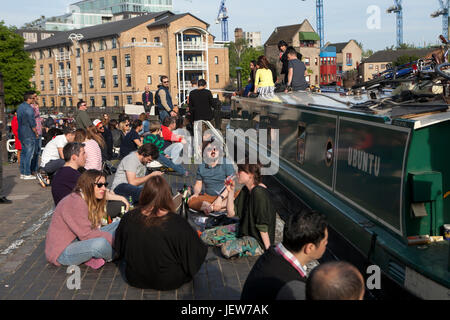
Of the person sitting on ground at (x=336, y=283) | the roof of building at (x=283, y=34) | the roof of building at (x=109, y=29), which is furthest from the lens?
the roof of building at (x=283, y=34)

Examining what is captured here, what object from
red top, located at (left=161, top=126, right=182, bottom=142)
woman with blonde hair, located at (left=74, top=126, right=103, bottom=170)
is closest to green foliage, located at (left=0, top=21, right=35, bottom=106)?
red top, located at (left=161, top=126, right=182, bottom=142)

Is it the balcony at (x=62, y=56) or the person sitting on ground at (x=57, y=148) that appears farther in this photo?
the balcony at (x=62, y=56)

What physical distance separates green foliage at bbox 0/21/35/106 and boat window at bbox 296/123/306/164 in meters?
52.8

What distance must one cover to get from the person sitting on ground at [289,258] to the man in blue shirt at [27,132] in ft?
32.7

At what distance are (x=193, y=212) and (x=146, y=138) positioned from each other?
412 centimetres

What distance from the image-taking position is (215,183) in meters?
7.72

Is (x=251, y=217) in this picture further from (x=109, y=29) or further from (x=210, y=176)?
(x=109, y=29)

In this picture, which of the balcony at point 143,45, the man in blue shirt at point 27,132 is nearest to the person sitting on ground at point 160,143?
the man in blue shirt at point 27,132

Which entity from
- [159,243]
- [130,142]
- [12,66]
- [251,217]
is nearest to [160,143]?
[130,142]

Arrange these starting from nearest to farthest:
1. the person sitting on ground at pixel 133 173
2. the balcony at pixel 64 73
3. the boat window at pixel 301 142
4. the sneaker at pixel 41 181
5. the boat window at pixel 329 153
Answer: the boat window at pixel 329 153 < the boat window at pixel 301 142 < the person sitting on ground at pixel 133 173 < the sneaker at pixel 41 181 < the balcony at pixel 64 73

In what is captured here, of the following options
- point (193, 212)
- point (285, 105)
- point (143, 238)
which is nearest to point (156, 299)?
point (143, 238)

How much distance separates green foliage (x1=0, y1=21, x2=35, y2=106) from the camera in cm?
5500

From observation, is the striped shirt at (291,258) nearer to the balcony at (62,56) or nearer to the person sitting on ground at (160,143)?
the person sitting on ground at (160,143)

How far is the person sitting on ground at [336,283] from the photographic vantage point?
228 centimetres
